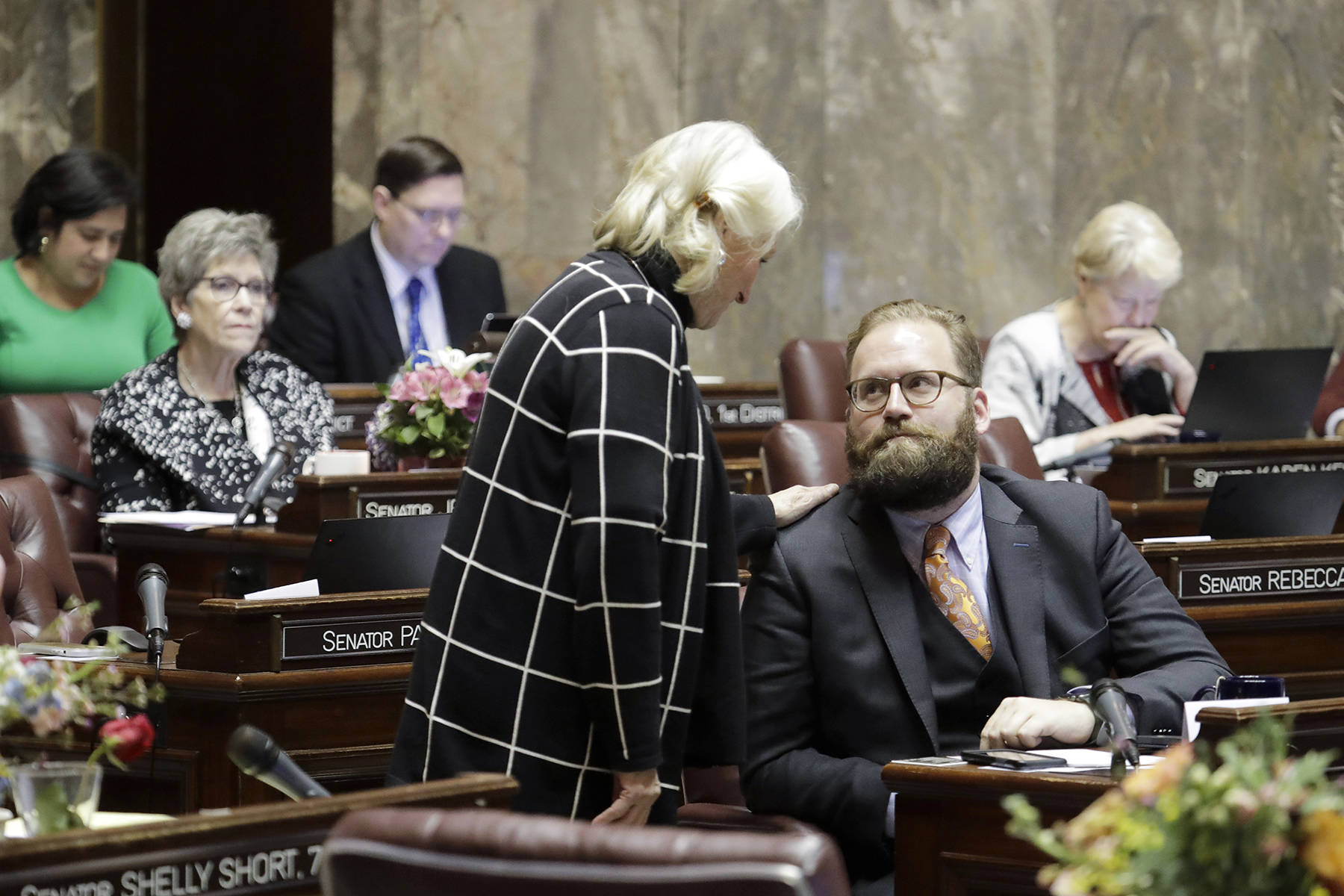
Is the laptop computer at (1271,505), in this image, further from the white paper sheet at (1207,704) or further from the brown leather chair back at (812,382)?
the white paper sheet at (1207,704)

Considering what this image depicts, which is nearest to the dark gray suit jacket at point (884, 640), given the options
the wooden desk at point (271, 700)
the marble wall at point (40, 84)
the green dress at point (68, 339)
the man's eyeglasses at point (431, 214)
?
the wooden desk at point (271, 700)

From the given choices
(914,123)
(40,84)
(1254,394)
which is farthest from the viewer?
(40,84)

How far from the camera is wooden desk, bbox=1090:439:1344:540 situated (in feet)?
17.6

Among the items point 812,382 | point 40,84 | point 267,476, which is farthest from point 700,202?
point 40,84

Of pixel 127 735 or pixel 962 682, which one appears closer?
pixel 127 735

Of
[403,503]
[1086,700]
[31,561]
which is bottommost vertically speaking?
[1086,700]

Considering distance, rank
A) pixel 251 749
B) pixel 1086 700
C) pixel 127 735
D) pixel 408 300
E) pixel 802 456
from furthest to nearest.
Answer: pixel 408 300
pixel 802 456
pixel 1086 700
pixel 127 735
pixel 251 749

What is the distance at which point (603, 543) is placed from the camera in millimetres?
2732

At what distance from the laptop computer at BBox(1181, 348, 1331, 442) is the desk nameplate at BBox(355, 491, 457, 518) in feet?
7.49

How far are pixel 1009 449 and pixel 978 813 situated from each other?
1.89m

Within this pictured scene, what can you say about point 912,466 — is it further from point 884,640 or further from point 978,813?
point 978,813

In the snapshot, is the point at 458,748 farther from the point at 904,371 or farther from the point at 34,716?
the point at 904,371

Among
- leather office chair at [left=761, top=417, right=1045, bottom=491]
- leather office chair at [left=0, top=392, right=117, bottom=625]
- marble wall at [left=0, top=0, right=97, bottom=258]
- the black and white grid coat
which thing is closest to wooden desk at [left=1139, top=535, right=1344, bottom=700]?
leather office chair at [left=761, top=417, right=1045, bottom=491]

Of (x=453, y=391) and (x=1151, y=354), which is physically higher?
(x=1151, y=354)
